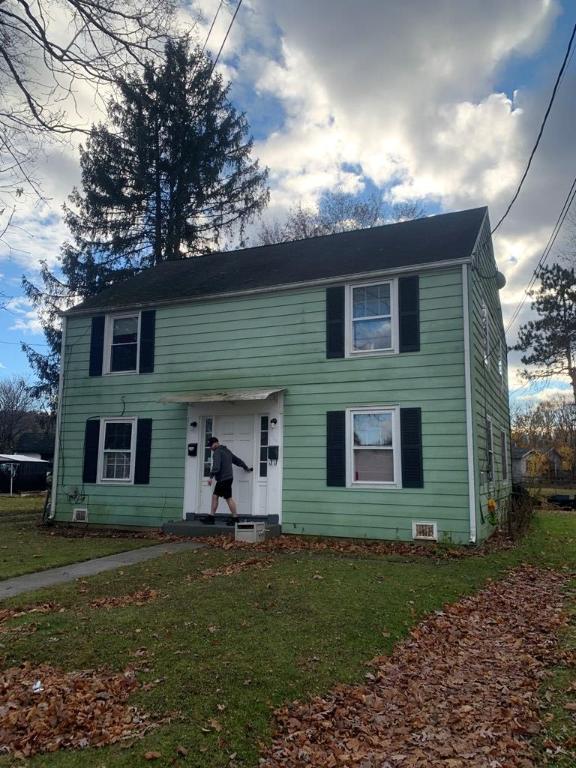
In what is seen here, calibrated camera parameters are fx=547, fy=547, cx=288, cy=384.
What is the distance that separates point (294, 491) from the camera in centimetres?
1052

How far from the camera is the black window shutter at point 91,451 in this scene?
12375 mm

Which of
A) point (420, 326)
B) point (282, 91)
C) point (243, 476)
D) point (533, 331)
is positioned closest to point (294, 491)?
point (243, 476)

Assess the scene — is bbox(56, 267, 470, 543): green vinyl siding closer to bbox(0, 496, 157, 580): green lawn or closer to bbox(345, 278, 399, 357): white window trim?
bbox(345, 278, 399, 357): white window trim

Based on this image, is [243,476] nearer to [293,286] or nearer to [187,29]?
[293,286]

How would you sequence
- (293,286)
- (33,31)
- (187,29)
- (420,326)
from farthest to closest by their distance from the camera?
(293,286) → (420,326) → (187,29) → (33,31)

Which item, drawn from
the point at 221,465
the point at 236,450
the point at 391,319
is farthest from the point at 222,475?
Answer: the point at 391,319

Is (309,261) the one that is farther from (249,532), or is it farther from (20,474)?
(20,474)

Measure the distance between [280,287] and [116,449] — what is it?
17.1 ft

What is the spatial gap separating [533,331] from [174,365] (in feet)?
80.6

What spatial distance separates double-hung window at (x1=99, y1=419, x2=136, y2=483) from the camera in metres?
12.2

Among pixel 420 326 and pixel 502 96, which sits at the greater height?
pixel 502 96

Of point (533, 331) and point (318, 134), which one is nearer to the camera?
point (318, 134)

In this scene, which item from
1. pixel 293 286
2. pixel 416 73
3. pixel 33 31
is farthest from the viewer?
pixel 293 286

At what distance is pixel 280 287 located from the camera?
11.1 m
